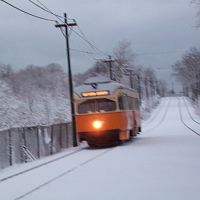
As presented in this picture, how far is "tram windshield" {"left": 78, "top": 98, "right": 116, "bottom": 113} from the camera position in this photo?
28.5 metres

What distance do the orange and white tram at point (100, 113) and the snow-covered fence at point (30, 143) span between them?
1.78 m

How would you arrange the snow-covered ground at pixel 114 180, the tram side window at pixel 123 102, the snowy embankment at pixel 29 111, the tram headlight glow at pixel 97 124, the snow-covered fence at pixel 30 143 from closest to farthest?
Result: the snow-covered ground at pixel 114 180 → the snow-covered fence at pixel 30 143 → the tram headlight glow at pixel 97 124 → the tram side window at pixel 123 102 → the snowy embankment at pixel 29 111

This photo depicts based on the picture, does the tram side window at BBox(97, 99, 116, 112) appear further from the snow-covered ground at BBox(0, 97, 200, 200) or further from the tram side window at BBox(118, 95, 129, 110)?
the snow-covered ground at BBox(0, 97, 200, 200)

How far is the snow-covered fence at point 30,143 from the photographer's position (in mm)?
22172

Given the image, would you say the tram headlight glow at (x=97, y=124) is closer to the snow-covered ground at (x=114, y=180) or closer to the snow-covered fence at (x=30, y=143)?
the snow-covered fence at (x=30, y=143)

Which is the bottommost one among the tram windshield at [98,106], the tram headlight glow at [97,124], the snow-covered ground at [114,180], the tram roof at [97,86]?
the snow-covered ground at [114,180]

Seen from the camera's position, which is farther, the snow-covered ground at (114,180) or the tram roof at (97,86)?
the tram roof at (97,86)

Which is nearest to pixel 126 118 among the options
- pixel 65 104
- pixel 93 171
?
pixel 93 171

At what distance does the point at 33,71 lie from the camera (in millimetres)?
167125

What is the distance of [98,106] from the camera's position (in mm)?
28656

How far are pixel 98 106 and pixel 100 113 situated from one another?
537mm

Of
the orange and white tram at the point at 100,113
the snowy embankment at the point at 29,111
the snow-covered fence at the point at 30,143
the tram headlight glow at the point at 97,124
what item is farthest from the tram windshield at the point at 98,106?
the snowy embankment at the point at 29,111

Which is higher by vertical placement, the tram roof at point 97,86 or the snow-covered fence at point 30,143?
the tram roof at point 97,86

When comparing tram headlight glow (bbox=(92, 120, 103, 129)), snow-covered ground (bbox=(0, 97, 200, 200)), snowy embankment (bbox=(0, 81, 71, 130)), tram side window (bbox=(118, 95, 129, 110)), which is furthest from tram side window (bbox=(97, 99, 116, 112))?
snowy embankment (bbox=(0, 81, 71, 130))
